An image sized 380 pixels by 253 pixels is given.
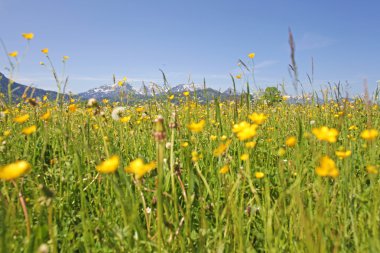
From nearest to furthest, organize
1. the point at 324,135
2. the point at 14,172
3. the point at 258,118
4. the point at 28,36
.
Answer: the point at 14,172 < the point at 324,135 < the point at 258,118 < the point at 28,36

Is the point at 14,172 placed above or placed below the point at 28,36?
below

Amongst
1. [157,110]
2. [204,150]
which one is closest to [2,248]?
[204,150]

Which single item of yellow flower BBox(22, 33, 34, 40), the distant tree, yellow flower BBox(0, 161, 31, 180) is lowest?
yellow flower BBox(0, 161, 31, 180)

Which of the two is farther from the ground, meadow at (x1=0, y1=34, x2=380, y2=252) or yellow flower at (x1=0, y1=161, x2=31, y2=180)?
yellow flower at (x1=0, y1=161, x2=31, y2=180)

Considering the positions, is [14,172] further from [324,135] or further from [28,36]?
[28,36]

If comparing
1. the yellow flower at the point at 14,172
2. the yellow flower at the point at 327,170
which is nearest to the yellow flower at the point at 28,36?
the yellow flower at the point at 14,172

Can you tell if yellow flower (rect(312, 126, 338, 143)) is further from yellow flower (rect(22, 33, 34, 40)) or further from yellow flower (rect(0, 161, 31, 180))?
yellow flower (rect(22, 33, 34, 40))

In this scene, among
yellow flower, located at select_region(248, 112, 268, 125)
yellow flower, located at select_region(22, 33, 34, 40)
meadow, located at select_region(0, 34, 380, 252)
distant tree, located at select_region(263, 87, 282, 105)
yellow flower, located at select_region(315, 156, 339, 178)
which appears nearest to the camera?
yellow flower, located at select_region(315, 156, 339, 178)

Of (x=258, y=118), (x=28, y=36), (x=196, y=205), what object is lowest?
(x=196, y=205)

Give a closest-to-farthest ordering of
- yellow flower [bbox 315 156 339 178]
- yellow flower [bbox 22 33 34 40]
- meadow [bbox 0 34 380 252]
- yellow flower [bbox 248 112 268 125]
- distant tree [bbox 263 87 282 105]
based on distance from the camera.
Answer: yellow flower [bbox 315 156 339 178]
meadow [bbox 0 34 380 252]
yellow flower [bbox 248 112 268 125]
yellow flower [bbox 22 33 34 40]
distant tree [bbox 263 87 282 105]

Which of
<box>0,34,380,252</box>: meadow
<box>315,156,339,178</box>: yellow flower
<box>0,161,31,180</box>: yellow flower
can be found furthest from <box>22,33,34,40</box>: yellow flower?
<box>315,156,339,178</box>: yellow flower

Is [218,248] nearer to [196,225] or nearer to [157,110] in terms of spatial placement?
[196,225]

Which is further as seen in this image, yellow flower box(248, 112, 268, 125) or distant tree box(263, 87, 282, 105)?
distant tree box(263, 87, 282, 105)

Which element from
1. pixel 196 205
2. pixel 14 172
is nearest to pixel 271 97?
pixel 196 205
